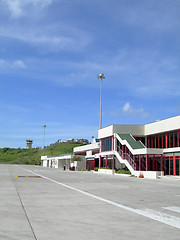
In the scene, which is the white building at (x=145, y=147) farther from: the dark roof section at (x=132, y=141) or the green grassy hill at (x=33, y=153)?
the green grassy hill at (x=33, y=153)

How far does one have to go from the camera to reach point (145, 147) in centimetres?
3944

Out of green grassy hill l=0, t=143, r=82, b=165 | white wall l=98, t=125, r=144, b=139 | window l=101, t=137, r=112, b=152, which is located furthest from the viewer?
green grassy hill l=0, t=143, r=82, b=165

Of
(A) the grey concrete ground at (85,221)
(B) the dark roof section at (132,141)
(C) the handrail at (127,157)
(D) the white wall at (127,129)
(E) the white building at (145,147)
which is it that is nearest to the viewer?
(A) the grey concrete ground at (85,221)

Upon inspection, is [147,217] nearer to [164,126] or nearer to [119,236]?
[119,236]

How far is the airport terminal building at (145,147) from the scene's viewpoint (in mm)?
38031

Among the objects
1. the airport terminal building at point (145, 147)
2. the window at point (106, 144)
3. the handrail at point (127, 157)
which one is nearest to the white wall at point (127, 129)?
the airport terminal building at point (145, 147)

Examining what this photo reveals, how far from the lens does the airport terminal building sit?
38031mm

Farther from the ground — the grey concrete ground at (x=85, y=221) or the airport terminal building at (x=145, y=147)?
the airport terminal building at (x=145, y=147)

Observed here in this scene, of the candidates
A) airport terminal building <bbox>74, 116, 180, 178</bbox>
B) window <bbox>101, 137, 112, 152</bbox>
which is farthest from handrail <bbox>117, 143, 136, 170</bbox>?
window <bbox>101, 137, 112, 152</bbox>

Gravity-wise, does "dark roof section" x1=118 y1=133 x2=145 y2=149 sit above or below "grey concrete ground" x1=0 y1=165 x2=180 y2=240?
above

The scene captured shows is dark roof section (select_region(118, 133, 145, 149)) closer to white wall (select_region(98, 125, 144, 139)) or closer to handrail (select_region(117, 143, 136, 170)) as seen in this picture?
white wall (select_region(98, 125, 144, 139))

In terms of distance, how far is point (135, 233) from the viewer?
22.7ft

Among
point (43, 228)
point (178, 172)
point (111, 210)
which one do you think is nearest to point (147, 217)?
point (111, 210)

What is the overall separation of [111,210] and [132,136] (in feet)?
127
